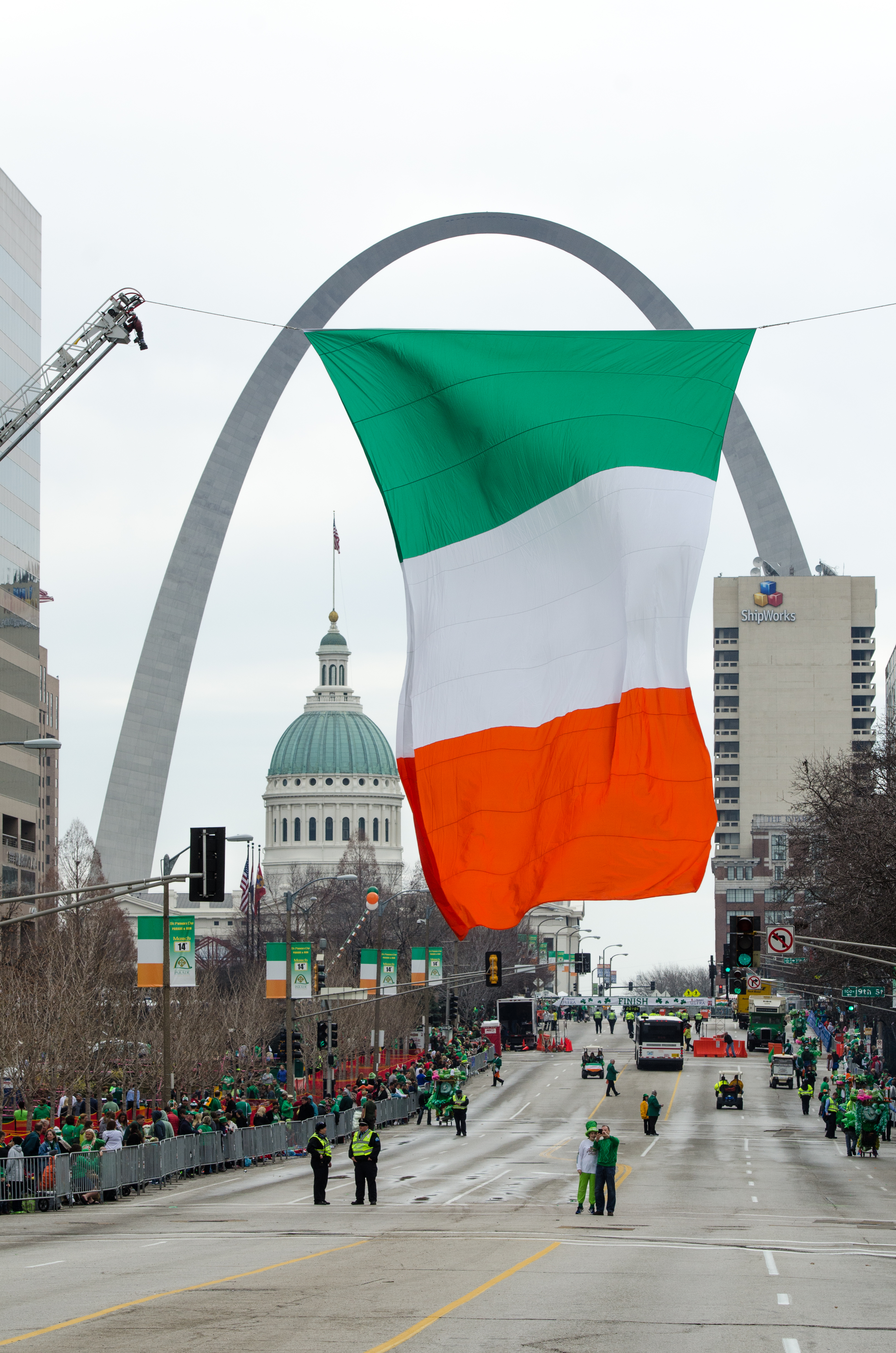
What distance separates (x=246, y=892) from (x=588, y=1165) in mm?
67515

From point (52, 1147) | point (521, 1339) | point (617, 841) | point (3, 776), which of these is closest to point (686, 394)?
point (617, 841)

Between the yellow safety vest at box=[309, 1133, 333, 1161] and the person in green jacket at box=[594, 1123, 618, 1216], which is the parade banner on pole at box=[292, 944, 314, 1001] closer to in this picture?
the yellow safety vest at box=[309, 1133, 333, 1161]

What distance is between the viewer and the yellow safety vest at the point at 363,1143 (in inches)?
1229

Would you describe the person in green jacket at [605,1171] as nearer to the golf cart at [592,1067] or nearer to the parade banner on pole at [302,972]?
the parade banner on pole at [302,972]

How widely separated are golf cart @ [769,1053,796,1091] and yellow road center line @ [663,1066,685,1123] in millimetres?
3951

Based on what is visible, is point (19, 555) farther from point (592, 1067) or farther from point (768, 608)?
point (768, 608)

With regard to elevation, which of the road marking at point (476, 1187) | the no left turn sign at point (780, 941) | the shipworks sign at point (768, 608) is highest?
the shipworks sign at point (768, 608)

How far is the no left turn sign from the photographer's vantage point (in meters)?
53.2

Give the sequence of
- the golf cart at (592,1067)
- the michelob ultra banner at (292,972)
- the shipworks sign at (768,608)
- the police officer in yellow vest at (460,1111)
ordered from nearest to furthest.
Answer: the police officer in yellow vest at (460,1111), the michelob ultra banner at (292,972), the golf cart at (592,1067), the shipworks sign at (768,608)

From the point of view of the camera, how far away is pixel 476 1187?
3681 cm

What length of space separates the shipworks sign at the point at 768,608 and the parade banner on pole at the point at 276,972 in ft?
444

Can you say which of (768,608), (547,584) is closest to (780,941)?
(547,584)

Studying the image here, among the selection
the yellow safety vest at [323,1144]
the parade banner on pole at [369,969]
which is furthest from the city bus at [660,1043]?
the yellow safety vest at [323,1144]

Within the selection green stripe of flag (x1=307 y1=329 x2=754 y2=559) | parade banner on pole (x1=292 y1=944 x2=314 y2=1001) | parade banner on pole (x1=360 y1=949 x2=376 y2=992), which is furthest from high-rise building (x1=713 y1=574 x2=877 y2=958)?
green stripe of flag (x1=307 y1=329 x2=754 y2=559)
